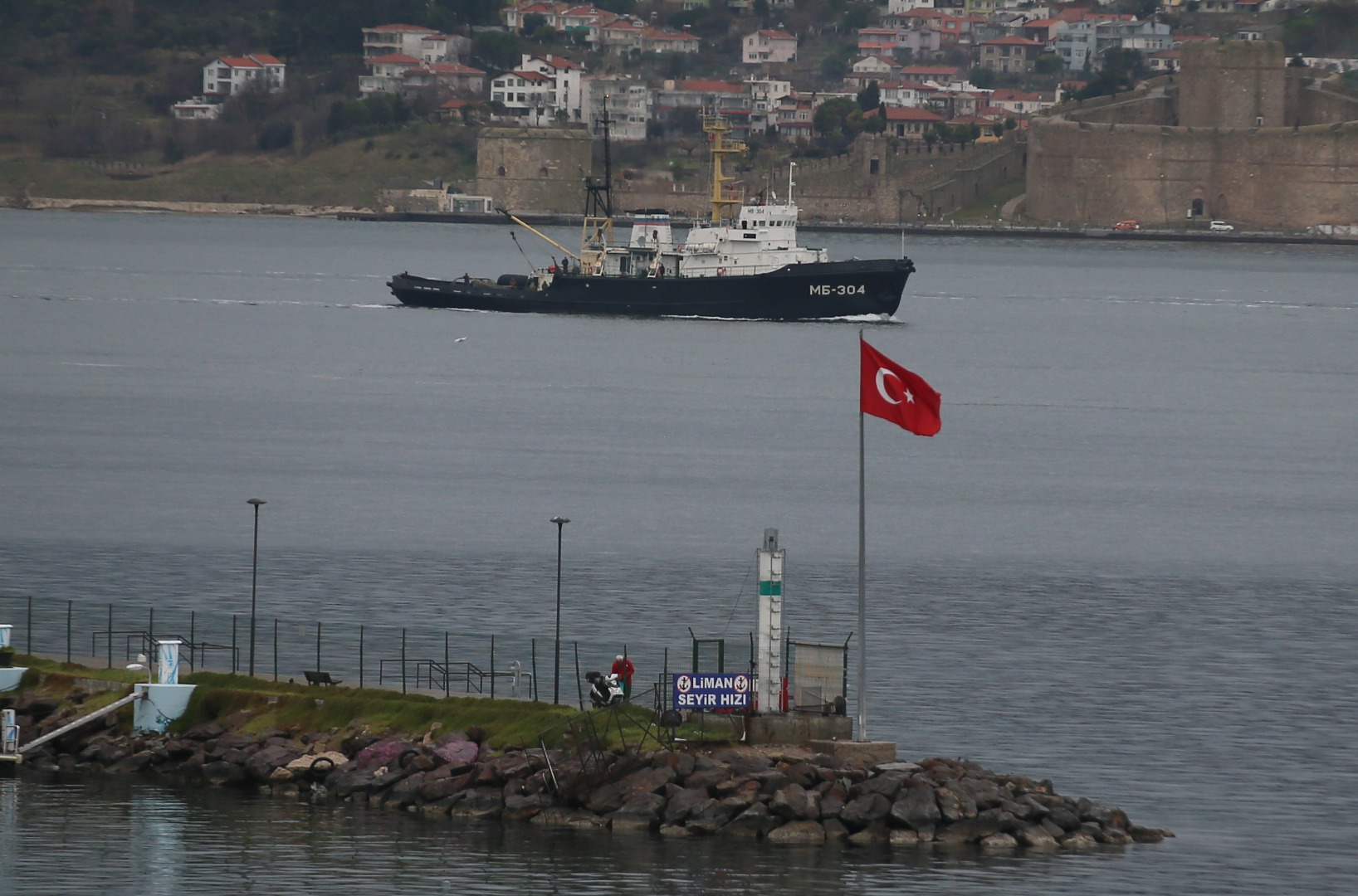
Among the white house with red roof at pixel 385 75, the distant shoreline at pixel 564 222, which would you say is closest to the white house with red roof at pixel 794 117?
the distant shoreline at pixel 564 222

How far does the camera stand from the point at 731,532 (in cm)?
4484

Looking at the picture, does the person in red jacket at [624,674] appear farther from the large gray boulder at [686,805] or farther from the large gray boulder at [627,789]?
the large gray boulder at [686,805]

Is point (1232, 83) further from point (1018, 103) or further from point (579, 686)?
point (579, 686)

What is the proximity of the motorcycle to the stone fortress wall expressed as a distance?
437 feet

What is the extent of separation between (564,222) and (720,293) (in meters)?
76.7

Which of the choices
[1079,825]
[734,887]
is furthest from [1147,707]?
[734,887]

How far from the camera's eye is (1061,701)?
30.6 metres

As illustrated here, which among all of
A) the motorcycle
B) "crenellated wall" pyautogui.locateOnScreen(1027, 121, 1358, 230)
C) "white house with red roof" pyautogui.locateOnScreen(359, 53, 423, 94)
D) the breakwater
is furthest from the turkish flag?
"white house with red roof" pyautogui.locateOnScreen(359, 53, 423, 94)

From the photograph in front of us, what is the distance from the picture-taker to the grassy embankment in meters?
24.4

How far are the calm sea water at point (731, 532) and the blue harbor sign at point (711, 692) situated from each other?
171 cm

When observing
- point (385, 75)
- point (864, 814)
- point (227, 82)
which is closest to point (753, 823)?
point (864, 814)

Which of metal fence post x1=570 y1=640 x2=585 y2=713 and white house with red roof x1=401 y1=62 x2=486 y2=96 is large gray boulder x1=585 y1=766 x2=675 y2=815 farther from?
white house with red roof x1=401 y1=62 x2=486 y2=96

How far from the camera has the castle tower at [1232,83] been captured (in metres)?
152

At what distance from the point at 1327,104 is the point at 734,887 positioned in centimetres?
14353
